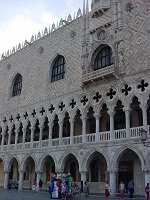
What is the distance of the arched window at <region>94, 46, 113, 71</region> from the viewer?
1741cm

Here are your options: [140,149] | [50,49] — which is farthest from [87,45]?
[140,149]

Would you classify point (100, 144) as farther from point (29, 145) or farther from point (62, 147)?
point (29, 145)

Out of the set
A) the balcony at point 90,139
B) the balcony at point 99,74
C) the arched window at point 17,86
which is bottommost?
the balcony at point 90,139

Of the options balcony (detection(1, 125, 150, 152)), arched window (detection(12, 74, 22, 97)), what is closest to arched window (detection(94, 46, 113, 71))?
balcony (detection(1, 125, 150, 152))

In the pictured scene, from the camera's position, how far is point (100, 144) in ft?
51.3

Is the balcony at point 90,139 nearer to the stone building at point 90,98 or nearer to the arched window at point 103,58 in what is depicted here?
the stone building at point 90,98

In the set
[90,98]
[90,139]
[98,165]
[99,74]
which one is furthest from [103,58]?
[98,165]

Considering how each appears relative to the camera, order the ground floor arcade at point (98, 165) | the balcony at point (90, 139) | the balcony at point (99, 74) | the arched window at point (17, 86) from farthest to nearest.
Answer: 1. the arched window at point (17, 86)
2. the balcony at point (99, 74)
3. the ground floor arcade at point (98, 165)
4. the balcony at point (90, 139)

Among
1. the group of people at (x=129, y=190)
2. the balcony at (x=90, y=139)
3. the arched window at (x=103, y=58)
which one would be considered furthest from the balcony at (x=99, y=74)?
the group of people at (x=129, y=190)

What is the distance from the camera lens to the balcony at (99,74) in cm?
1570

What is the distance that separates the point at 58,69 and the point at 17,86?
5501 mm

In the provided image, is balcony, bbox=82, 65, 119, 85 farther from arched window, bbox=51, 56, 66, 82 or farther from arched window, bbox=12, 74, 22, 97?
arched window, bbox=12, 74, 22, 97

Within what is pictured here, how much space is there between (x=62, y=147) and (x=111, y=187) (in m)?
4.44

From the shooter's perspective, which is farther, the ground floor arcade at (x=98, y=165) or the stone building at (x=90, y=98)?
the stone building at (x=90, y=98)
